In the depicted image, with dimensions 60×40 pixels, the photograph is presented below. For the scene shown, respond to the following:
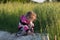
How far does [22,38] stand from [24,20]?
0.54m

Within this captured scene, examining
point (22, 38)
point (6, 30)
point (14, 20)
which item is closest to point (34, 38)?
point (22, 38)

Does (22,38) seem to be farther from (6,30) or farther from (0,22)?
(0,22)

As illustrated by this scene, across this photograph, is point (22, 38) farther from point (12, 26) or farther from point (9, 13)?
point (9, 13)

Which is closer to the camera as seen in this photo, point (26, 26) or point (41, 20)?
point (26, 26)

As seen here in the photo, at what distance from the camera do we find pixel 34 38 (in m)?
6.14

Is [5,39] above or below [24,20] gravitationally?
below

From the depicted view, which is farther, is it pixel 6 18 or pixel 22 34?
pixel 6 18

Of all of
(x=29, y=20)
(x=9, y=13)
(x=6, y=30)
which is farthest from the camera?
(x=9, y=13)

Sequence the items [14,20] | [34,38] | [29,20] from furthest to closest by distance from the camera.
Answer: [14,20] → [29,20] → [34,38]

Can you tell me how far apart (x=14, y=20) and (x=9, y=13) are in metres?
0.95

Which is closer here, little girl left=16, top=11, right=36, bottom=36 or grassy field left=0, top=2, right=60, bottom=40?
grassy field left=0, top=2, right=60, bottom=40

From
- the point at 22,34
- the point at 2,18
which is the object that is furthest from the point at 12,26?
the point at 22,34

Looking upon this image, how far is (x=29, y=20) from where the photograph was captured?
664 cm

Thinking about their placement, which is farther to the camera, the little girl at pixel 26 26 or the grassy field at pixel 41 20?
the little girl at pixel 26 26
